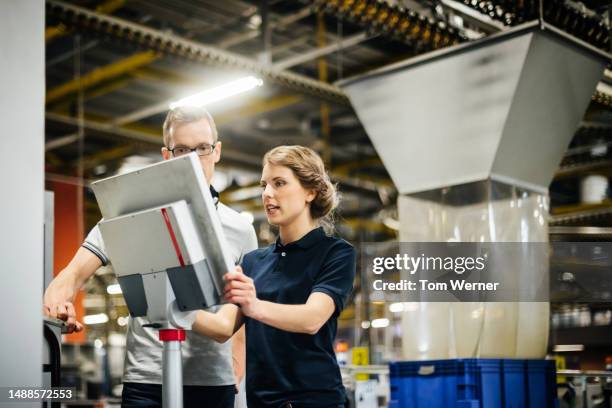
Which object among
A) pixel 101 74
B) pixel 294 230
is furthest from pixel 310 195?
pixel 101 74

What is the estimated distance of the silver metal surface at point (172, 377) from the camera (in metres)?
1.97

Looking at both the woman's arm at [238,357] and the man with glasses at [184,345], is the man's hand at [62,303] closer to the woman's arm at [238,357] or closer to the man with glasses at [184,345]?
the man with glasses at [184,345]

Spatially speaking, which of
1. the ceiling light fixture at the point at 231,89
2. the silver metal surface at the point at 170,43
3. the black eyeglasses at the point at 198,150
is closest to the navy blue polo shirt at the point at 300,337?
the black eyeglasses at the point at 198,150

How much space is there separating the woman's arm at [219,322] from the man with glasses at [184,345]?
0.98 feet

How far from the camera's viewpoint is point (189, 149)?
8.36 ft

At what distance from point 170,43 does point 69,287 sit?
14.4ft

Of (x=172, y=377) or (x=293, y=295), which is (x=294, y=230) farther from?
(x=172, y=377)

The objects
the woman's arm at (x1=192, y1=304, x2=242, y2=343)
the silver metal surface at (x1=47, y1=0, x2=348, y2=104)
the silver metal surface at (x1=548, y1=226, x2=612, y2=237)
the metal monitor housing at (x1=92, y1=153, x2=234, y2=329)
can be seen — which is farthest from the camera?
the silver metal surface at (x1=47, y1=0, x2=348, y2=104)

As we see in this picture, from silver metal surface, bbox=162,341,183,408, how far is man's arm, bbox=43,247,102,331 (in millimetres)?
517

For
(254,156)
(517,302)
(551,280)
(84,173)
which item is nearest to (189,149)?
(551,280)

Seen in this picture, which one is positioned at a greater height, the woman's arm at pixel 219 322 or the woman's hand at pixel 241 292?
the woman's hand at pixel 241 292

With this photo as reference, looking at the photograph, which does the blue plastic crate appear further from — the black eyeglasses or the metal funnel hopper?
the black eyeglasses

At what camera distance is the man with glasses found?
2.48 metres

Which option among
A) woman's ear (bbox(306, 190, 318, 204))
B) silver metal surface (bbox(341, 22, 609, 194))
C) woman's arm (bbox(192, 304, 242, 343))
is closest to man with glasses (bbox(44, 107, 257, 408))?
woman's arm (bbox(192, 304, 242, 343))
